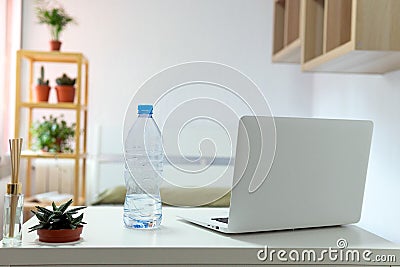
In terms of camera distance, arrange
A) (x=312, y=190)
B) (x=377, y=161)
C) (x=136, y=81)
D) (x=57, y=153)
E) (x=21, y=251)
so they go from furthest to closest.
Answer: (x=136, y=81)
(x=57, y=153)
(x=377, y=161)
(x=312, y=190)
(x=21, y=251)

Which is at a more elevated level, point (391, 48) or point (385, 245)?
point (391, 48)

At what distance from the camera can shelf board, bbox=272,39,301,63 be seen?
2.33 meters

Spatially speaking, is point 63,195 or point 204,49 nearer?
point 63,195

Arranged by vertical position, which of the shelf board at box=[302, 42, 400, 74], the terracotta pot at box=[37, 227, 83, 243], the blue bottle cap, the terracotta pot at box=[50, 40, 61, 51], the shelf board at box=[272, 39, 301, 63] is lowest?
the terracotta pot at box=[37, 227, 83, 243]

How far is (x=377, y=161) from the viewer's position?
2.17m

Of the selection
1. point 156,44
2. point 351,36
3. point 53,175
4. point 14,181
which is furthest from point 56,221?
point 156,44

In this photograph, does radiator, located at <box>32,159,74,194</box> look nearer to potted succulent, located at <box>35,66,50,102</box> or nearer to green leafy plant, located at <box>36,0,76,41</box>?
potted succulent, located at <box>35,66,50,102</box>

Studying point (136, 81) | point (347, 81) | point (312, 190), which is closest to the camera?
point (312, 190)

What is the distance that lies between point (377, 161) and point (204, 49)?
1.99m

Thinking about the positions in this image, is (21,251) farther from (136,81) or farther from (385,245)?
(136,81)

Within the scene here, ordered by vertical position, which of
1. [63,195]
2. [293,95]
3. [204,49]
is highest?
[204,49]

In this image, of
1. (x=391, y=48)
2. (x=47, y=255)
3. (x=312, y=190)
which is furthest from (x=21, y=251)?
(x=391, y=48)

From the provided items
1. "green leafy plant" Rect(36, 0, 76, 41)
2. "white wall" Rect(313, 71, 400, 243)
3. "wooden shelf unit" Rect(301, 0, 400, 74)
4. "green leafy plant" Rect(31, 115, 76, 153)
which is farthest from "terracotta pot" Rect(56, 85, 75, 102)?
"wooden shelf unit" Rect(301, 0, 400, 74)

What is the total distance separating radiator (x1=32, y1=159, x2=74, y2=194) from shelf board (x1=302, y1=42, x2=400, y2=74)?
215 centimetres
